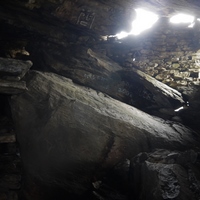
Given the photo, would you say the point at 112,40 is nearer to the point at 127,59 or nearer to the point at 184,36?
the point at 127,59

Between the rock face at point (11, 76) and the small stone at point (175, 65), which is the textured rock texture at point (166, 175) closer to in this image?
the rock face at point (11, 76)

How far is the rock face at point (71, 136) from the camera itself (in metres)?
8.08

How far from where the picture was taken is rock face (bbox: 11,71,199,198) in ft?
26.5

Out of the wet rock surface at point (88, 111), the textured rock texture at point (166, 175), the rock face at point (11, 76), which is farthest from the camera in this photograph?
the rock face at point (11, 76)

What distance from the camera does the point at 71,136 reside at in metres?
8.16

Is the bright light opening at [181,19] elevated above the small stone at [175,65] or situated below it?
above

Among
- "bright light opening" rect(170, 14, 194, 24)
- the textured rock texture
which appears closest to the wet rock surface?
the textured rock texture

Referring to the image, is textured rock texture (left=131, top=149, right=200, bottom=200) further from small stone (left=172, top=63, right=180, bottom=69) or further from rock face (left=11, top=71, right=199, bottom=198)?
small stone (left=172, top=63, right=180, bottom=69)

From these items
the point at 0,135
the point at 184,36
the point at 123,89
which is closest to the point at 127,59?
the point at 123,89

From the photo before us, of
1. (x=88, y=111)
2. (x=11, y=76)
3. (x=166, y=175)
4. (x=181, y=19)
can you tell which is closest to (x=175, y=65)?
(x=181, y=19)

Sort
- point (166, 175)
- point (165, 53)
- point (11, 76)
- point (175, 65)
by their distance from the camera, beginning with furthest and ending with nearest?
1. point (165, 53)
2. point (175, 65)
3. point (11, 76)
4. point (166, 175)

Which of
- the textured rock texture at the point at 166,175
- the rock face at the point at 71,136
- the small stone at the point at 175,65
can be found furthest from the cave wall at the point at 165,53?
the textured rock texture at the point at 166,175

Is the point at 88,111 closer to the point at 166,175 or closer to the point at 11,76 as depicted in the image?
the point at 11,76

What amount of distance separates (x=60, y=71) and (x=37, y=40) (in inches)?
98.6
